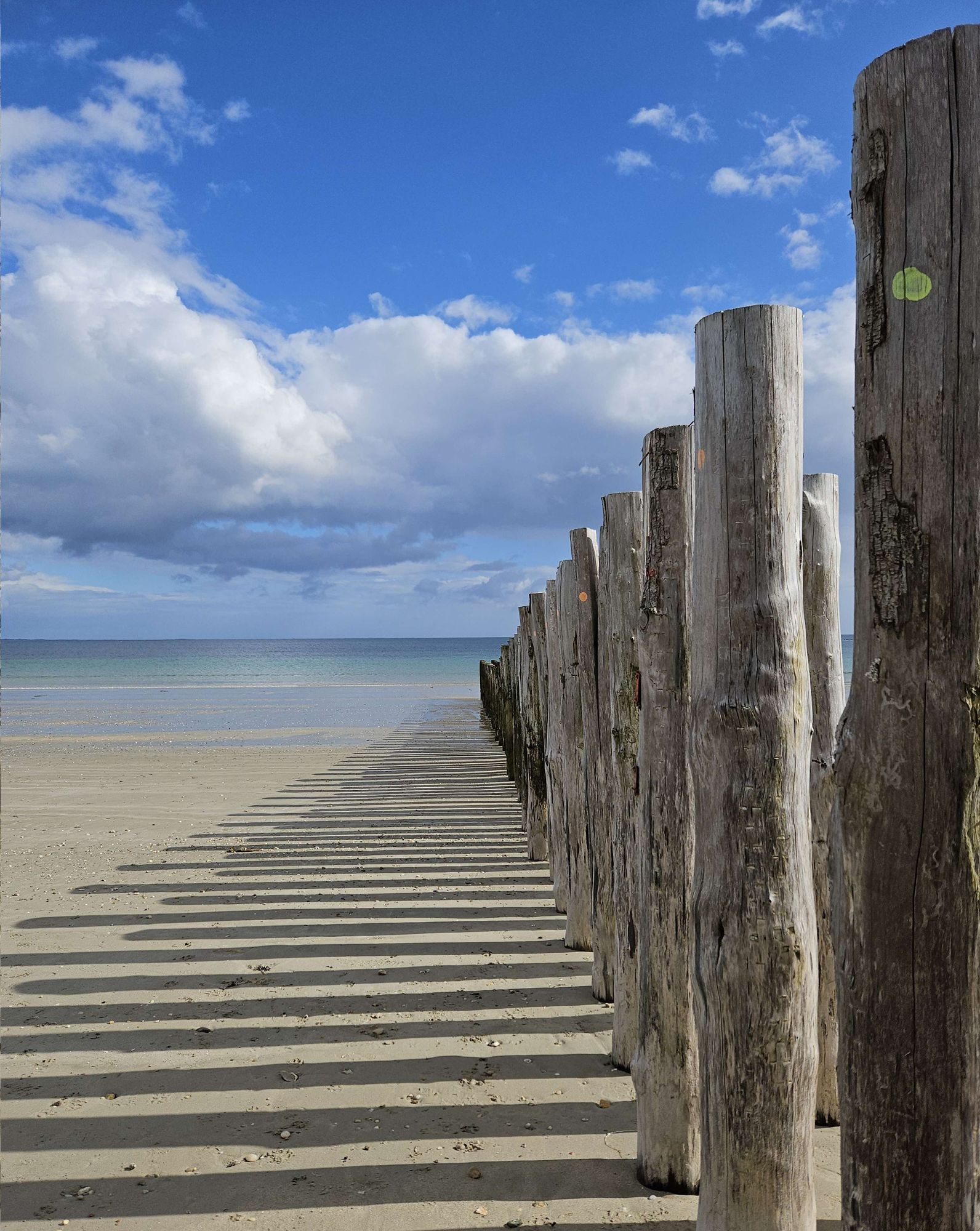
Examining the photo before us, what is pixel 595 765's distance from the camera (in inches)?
186

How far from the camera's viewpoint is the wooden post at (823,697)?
9.96ft

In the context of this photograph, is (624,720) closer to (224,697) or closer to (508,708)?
(508,708)

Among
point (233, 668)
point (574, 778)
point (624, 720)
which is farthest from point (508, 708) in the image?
point (233, 668)

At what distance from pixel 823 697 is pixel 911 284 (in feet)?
5.95

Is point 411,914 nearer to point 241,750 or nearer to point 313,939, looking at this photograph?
point 313,939

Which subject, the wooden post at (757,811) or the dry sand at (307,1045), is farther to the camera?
the dry sand at (307,1045)

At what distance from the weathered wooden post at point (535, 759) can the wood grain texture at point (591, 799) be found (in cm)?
203

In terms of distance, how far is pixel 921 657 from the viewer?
5.87ft

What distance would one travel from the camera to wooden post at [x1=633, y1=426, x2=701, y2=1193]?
292 cm

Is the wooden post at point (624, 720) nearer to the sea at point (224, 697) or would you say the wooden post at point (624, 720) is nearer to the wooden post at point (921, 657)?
the wooden post at point (921, 657)

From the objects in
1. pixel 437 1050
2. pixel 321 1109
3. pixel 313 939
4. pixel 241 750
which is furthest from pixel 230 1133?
pixel 241 750

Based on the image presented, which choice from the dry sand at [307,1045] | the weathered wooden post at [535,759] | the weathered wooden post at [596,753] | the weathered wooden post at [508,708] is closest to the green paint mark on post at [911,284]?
the weathered wooden post at [596,753]

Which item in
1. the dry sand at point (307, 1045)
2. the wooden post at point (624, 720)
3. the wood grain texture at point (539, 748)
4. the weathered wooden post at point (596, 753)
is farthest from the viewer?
the wood grain texture at point (539, 748)

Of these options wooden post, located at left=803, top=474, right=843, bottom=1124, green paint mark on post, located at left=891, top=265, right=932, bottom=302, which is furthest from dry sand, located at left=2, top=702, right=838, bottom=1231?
green paint mark on post, located at left=891, top=265, right=932, bottom=302
